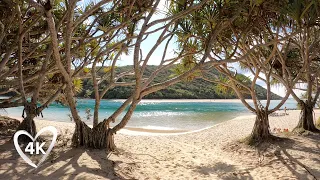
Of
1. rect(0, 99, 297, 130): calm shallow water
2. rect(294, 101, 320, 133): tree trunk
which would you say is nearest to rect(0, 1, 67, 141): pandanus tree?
rect(0, 99, 297, 130): calm shallow water

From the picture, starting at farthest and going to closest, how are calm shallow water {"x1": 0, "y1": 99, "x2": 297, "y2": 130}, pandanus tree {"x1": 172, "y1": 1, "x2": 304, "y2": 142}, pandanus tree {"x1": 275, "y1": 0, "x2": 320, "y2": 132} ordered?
calm shallow water {"x1": 0, "y1": 99, "x2": 297, "y2": 130} → pandanus tree {"x1": 172, "y1": 1, "x2": 304, "y2": 142} → pandanus tree {"x1": 275, "y1": 0, "x2": 320, "y2": 132}

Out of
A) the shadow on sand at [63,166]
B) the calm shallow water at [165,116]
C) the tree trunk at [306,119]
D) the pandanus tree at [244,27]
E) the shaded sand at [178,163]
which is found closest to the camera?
the shadow on sand at [63,166]

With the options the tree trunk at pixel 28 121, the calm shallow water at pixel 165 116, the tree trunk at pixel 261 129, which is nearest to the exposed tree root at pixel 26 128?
the tree trunk at pixel 28 121

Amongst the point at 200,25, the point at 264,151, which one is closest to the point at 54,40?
the point at 200,25

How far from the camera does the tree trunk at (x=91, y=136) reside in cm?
483

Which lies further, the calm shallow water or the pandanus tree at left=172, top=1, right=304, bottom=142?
the calm shallow water

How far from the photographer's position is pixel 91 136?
4.85 meters

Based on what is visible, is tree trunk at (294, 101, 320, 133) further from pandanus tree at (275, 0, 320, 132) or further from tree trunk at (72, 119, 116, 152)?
tree trunk at (72, 119, 116, 152)

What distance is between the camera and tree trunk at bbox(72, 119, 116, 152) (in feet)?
15.9

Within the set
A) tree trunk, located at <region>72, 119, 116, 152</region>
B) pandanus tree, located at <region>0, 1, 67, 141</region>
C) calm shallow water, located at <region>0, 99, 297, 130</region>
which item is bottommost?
calm shallow water, located at <region>0, 99, 297, 130</region>

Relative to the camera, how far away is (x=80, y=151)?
4.61m

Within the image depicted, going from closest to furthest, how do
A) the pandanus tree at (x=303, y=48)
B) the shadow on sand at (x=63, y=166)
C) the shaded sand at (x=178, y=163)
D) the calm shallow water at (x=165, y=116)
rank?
the shadow on sand at (x=63, y=166) < the shaded sand at (x=178, y=163) < the pandanus tree at (x=303, y=48) < the calm shallow water at (x=165, y=116)

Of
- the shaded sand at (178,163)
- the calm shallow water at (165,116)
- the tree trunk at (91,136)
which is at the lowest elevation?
the calm shallow water at (165,116)

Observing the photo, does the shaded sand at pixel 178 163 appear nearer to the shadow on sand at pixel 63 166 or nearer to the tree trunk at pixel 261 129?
the shadow on sand at pixel 63 166
